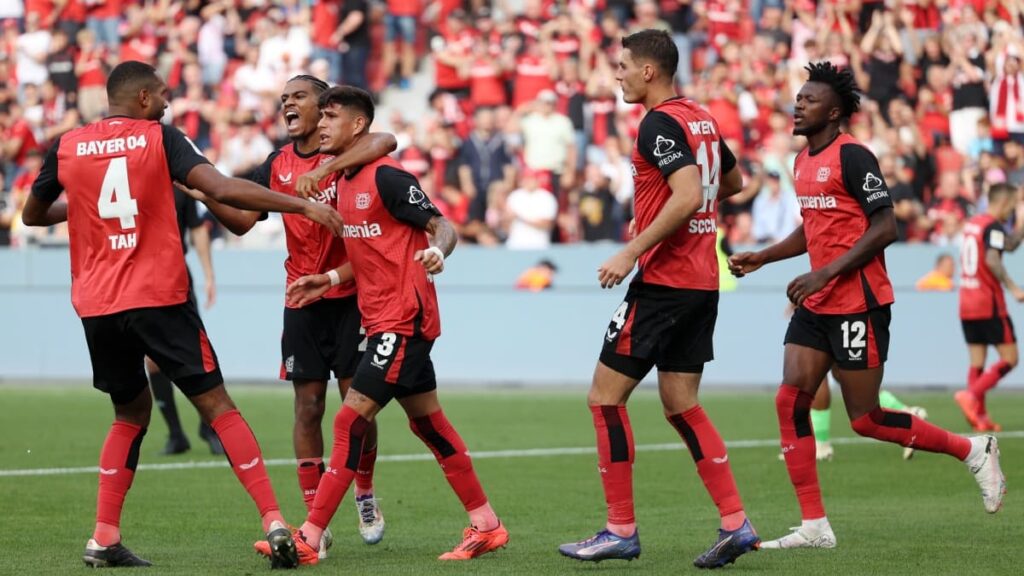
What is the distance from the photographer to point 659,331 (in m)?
7.73

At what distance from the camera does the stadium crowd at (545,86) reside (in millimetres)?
21719

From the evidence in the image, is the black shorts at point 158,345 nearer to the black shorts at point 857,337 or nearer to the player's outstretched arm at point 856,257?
the player's outstretched arm at point 856,257

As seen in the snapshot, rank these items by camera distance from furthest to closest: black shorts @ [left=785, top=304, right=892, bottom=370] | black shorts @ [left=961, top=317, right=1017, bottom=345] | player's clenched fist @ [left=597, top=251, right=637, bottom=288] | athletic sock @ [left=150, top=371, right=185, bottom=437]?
1. black shorts @ [left=961, top=317, right=1017, bottom=345]
2. athletic sock @ [left=150, top=371, right=185, bottom=437]
3. black shorts @ [left=785, top=304, right=892, bottom=370]
4. player's clenched fist @ [left=597, top=251, right=637, bottom=288]

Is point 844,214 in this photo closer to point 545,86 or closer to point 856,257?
point 856,257

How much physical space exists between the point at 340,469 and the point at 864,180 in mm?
3089

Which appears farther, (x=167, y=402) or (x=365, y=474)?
(x=167, y=402)

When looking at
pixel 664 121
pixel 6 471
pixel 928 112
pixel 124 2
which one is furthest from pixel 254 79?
pixel 664 121

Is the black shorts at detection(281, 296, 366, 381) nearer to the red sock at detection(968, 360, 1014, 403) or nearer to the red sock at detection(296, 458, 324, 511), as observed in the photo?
the red sock at detection(296, 458, 324, 511)

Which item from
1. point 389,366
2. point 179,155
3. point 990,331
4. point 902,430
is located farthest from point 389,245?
point 990,331

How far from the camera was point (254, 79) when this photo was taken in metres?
26.0

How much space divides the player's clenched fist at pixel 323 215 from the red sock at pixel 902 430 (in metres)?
3.01

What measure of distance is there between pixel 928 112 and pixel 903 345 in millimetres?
4282

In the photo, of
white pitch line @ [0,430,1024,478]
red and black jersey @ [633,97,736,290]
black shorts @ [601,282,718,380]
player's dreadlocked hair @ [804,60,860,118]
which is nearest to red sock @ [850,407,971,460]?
black shorts @ [601,282,718,380]

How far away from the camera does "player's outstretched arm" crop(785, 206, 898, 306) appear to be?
8234 millimetres
